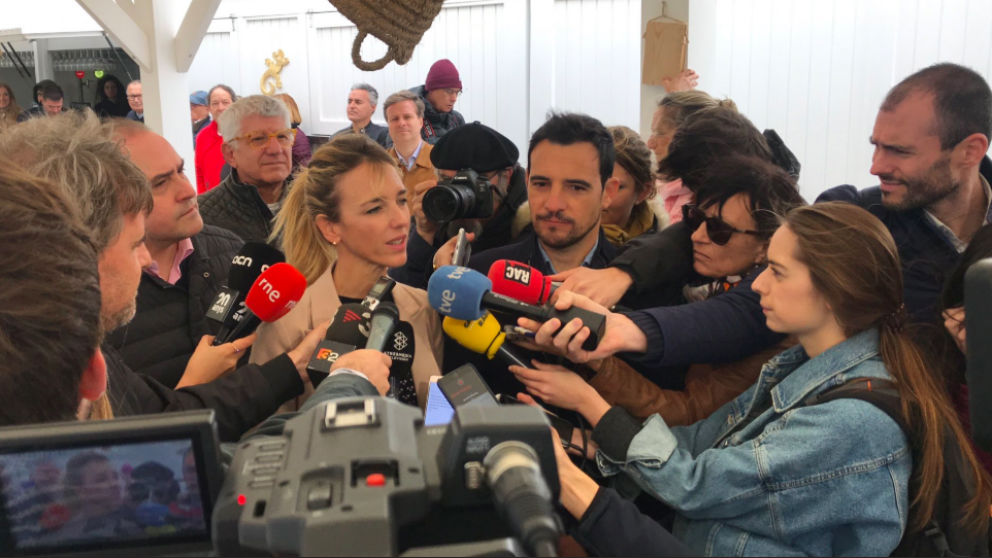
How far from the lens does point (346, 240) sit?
2045 mm

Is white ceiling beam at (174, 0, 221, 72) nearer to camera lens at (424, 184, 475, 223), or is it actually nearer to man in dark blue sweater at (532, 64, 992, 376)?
camera lens at (424, 184, 475, 223)

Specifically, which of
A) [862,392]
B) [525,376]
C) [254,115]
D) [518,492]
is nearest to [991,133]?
[862,392]

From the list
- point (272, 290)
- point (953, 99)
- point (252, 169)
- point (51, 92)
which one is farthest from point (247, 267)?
point (51, 92)

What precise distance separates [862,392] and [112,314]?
122cm

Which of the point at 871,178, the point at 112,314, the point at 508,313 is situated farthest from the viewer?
the point at 871,178

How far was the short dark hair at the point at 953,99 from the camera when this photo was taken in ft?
7.07

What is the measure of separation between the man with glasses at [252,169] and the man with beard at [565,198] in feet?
4.01

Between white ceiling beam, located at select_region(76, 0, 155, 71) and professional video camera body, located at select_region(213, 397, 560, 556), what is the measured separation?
360 centimetres

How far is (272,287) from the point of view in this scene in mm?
1634

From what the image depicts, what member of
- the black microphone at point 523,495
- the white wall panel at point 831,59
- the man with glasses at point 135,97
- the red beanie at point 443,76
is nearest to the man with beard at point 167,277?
the black microphone at point 523,495

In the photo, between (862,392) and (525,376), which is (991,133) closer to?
(862,392)

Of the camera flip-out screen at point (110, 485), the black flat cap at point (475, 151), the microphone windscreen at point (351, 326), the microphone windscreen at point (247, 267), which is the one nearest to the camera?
the camera flip-out screen at point (110, 485)

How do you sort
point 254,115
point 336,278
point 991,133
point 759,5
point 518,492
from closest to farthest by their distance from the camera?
point 518,492 → point 336,278 → point 991,133 → point 254,115 → point 759,5

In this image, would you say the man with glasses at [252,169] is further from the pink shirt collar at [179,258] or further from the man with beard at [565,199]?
the man with beard at [565,199]
